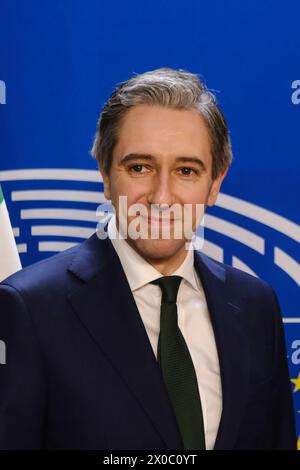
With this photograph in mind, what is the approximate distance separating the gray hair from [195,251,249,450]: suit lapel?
0.24 meters

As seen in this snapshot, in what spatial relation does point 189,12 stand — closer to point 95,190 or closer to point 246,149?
point 246,149

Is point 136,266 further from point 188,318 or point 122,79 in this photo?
point 122,79

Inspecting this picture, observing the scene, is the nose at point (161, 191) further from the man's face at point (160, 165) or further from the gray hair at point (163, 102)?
the gray hair at point (163, 102)

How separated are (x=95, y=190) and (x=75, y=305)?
742 mm

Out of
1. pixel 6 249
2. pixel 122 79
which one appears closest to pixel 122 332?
pixel 6 249

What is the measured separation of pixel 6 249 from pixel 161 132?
26.0 inches

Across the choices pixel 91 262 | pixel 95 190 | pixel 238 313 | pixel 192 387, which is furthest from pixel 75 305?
pixel 95 190

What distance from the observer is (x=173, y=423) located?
122 cm

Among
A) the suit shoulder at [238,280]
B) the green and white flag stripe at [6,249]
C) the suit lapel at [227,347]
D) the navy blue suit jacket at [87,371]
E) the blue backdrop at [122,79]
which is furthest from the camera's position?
the blue backdrop at [122,79]

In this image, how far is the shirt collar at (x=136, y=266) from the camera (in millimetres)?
1347

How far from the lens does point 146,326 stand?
132 cm

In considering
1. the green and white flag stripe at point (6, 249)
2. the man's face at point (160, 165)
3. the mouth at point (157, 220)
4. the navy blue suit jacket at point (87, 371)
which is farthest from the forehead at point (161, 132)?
the green and white flag stripe at point (6, 249)

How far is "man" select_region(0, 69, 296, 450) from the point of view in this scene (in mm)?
1208

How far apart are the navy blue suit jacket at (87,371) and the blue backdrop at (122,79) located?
2.05 feet
